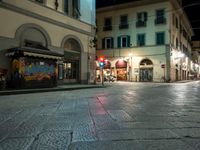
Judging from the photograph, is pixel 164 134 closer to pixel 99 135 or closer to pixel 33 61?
pixel 99 135

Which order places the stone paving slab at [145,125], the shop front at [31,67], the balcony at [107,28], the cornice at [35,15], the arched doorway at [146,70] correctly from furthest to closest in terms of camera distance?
the balcony at [107,28] → the arched doorway at [146,70] → the cornice at [35,15] → the shop front at [31,67] → the stone paving slab at [145,125]

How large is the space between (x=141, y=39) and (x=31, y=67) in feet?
97.1

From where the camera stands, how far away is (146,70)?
4588 cm

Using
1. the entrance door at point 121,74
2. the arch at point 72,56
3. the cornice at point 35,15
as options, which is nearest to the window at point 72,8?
the cornice at point 35,15

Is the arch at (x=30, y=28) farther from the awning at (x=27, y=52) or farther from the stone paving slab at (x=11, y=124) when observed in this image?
the stone paving slab at (x=11, y=124)

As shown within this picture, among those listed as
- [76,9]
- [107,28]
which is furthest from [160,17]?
[76,9]

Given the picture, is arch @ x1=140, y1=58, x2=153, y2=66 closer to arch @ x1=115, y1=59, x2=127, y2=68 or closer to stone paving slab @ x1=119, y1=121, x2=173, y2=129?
arch @ x1=115, y1=59, x2=127, y2=68

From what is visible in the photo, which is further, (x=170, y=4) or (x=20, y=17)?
(x=170, y=4)

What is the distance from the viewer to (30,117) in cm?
758

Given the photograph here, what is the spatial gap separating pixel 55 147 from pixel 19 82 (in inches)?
608

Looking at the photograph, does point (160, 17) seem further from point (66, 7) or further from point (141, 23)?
point (66, 7)

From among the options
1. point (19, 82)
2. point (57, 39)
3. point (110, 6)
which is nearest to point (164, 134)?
point (19, 82)

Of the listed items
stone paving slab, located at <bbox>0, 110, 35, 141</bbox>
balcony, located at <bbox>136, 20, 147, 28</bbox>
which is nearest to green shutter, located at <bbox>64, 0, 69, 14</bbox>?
balcony, located at <bbox>136, 20, 147, 28</bbox>

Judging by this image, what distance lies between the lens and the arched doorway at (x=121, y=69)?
158 ft
